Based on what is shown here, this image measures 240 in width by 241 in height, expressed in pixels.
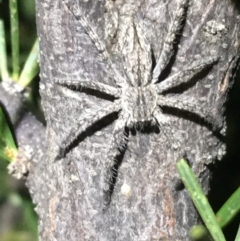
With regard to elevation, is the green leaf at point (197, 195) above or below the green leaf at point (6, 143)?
above

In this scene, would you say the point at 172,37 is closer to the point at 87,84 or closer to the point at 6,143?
the point at 87,84

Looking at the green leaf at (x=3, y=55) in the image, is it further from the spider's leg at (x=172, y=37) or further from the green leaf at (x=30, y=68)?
the spider's leg at (x=172, y=37)

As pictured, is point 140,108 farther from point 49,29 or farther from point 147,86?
point 49,29

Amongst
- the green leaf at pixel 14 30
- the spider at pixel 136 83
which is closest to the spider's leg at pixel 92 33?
the spider at pixel 136 83

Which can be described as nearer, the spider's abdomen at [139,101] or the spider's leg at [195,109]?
the spider's leg at [195,109]

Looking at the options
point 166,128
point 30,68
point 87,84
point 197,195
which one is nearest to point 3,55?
point 30,68
